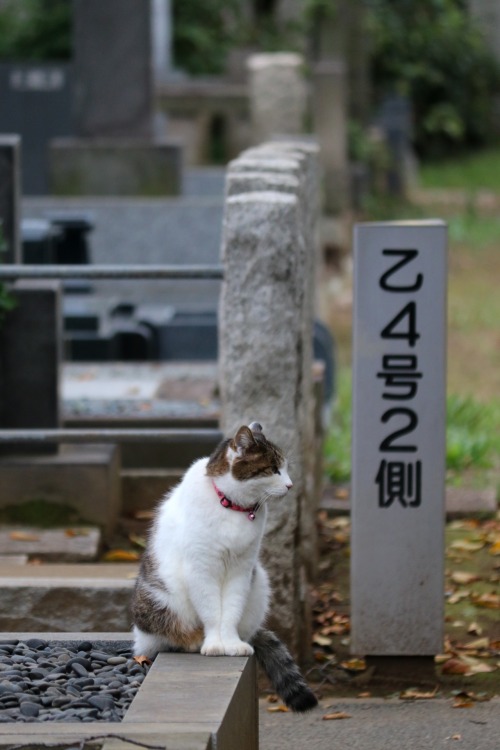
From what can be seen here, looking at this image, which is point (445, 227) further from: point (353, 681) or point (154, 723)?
point (154, 723)

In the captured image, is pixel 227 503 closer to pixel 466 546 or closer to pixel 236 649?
pixel 236 649

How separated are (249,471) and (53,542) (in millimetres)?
2355

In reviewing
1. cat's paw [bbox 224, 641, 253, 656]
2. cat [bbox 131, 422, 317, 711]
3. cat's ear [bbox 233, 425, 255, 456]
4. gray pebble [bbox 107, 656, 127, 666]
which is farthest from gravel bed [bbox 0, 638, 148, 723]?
cat's ear [bbox 233, 425, 255, 456]

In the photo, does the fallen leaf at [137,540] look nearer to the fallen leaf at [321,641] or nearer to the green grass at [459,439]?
the fallen leaf at [321,641]

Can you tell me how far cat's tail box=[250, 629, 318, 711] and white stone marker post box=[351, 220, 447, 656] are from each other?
1.31 m

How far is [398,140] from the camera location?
25625 mm

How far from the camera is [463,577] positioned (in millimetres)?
6730

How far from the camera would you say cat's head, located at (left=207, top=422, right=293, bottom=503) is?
411cm

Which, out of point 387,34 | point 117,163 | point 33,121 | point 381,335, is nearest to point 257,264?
point 381,335

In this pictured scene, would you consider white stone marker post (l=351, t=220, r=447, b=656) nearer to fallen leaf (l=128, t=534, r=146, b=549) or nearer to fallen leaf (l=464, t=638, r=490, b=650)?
fallen leaf (l=464, t=638, r=490, b=650)

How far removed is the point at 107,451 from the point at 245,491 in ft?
8.68

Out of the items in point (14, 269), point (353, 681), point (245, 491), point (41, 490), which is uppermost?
point (14, 269)

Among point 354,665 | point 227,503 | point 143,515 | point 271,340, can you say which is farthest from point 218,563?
point 143,515

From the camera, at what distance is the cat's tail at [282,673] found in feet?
13.3
